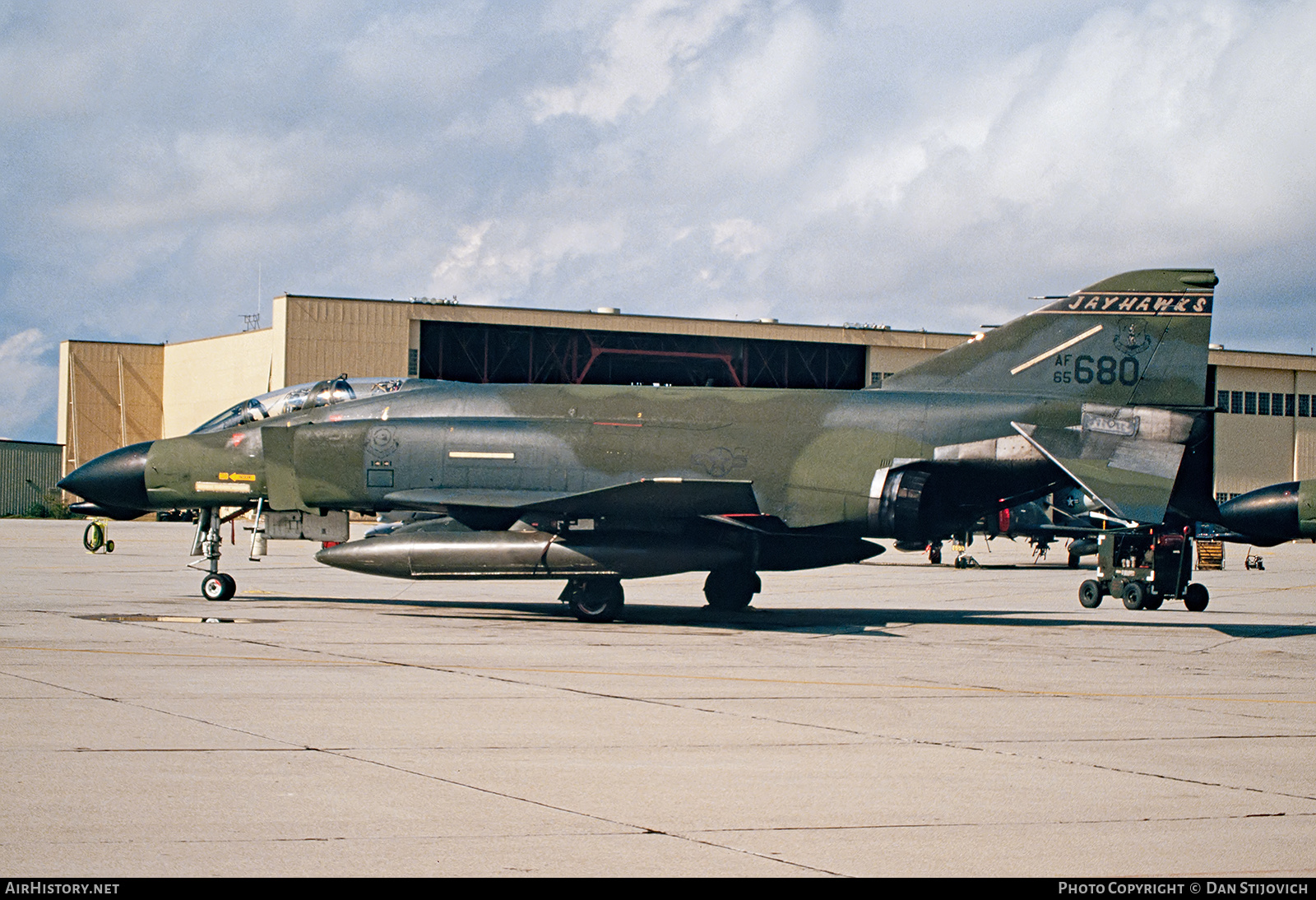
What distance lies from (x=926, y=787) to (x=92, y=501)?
17.2 meters

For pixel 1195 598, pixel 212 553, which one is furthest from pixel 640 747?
pixel 1195 598

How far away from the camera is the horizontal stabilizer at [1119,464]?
55.9 ft

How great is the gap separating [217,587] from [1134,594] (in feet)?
51.1

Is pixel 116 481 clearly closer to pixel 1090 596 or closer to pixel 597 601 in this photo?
pixel 597 601

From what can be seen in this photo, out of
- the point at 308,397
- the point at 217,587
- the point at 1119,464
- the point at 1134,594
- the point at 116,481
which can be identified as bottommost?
the point at 217,587

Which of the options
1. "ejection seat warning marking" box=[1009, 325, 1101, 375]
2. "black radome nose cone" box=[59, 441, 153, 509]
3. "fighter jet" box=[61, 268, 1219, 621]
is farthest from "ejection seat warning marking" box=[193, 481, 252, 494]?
"ejection seat warning marking" box=[1009, 325, 1101, 375]

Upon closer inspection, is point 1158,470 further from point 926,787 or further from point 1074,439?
point 926,787

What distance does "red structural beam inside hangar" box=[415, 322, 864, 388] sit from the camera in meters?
65.5

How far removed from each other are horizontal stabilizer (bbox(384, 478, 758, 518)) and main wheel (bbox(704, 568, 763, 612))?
1.94m

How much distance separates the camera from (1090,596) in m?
23.0

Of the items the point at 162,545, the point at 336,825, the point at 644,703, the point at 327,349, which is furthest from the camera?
the point at 327,349

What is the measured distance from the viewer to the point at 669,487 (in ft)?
55.7

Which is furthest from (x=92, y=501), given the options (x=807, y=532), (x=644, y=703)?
(x=644, y=703)

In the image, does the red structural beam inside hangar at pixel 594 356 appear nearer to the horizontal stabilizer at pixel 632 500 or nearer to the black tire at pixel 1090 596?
the black tire at pixel 1090 596
